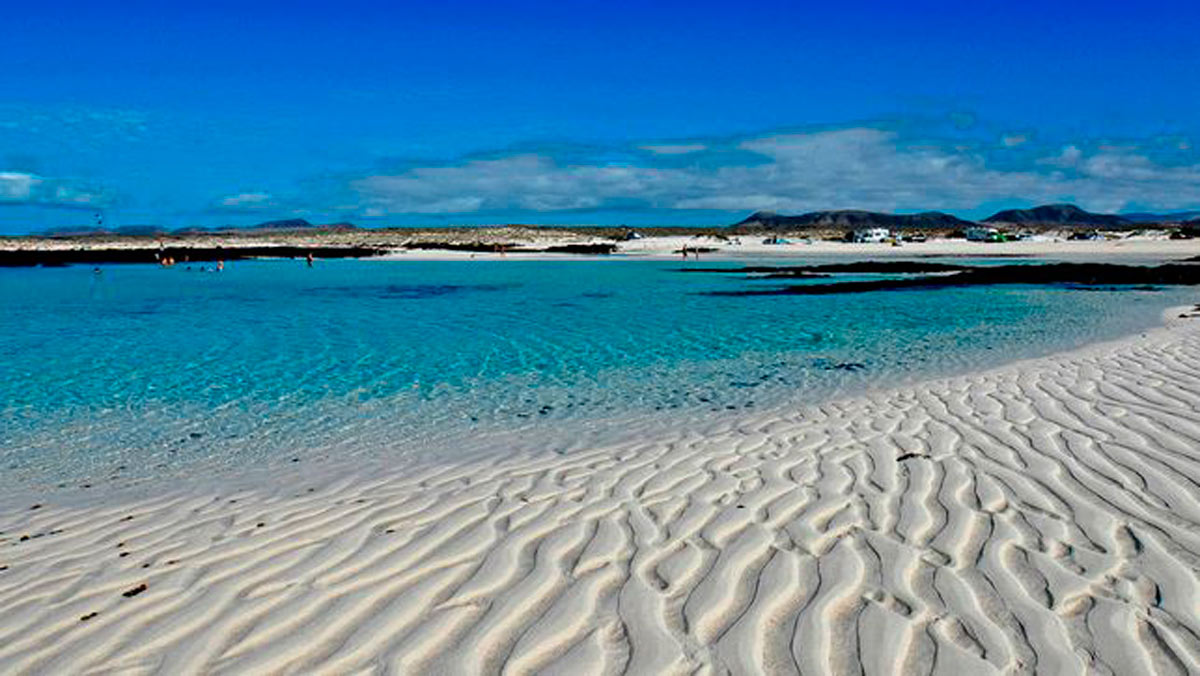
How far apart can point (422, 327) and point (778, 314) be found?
34.3ft

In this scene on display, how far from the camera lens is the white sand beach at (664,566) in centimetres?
380

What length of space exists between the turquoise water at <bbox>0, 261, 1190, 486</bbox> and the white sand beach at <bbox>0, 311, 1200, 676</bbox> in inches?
87.6

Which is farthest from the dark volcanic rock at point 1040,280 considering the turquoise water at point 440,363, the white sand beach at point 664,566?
the white sand beach at point 664,566

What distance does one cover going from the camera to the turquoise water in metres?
10.3

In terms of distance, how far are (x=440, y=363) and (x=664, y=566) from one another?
12.2 m

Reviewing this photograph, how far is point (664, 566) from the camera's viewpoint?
484cm

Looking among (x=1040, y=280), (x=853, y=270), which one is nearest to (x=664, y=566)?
(x=1040, y=280)

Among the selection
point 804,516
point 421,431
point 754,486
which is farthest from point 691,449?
point 421,431

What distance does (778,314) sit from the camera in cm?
2598

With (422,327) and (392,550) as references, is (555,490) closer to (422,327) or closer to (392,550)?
(392,550)

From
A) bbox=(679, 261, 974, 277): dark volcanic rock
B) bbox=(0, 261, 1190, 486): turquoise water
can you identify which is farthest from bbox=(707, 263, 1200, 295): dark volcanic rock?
bbox=(679, 261, 974, 277): dark volcanic rock

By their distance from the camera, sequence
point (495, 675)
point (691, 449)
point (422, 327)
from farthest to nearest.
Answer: point (422, 327), point (691, 449), point (495, 675)

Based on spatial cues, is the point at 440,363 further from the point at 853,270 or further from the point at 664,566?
the point at 853,270

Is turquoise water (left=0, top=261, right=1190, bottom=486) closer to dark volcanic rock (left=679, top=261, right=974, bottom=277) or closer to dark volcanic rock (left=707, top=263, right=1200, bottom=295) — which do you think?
dark volcanic rock (left=707, top=263, right=1200, bottom=295)
